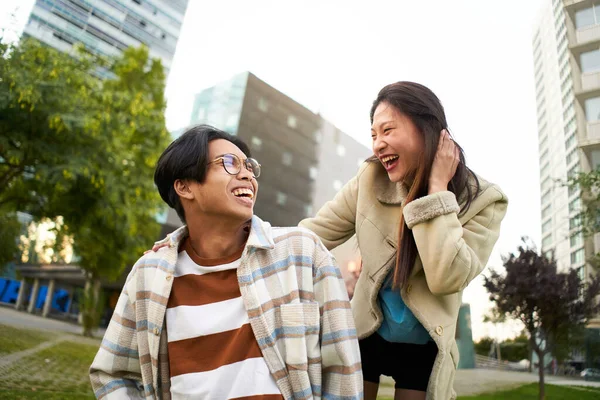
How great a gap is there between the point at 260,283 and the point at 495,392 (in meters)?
9.96

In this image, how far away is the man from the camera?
1.34 m

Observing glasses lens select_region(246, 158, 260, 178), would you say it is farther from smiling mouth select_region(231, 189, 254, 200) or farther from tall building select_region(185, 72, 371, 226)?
tall building select_region(185, 72, 371, 226)

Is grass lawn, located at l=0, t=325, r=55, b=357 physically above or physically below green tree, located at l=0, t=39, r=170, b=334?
below

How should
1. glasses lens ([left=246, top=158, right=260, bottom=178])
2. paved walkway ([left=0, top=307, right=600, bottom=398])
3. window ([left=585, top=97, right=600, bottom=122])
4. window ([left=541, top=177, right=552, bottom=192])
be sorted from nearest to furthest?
glasses lens ([left=246, top=158, right=260, bottom=178]) < paved walkway ([left=0, top=307, right=600, bottom=398]) < window ([left=585, top=97, right=600, bottom=122]) < window ([left=541, top=177, right=552, bottom=192])

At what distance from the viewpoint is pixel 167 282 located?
5.00ft

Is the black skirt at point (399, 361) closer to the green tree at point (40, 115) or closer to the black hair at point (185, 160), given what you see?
the black hair at point (185, 160)

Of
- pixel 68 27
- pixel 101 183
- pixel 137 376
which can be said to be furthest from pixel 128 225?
pixel 68 27

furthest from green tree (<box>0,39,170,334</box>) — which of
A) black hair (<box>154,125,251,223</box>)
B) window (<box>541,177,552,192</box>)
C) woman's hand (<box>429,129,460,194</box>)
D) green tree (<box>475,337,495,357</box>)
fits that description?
green tree (<box>475,337,495,357</box>)

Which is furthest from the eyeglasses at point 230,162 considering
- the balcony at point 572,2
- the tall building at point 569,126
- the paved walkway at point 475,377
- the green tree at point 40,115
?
the balcony at point 572,2

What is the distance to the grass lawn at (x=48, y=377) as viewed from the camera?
5648 millimetres

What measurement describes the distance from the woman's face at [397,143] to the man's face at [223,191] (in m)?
0.53

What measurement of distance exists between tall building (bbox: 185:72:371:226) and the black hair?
17925mm

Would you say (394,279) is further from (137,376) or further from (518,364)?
(518,364)

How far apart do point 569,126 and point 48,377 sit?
11.4m
